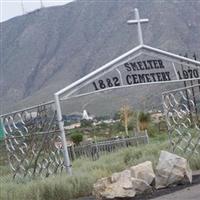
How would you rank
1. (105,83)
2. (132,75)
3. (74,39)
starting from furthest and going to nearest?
(74,39), (132,75), (105,83)

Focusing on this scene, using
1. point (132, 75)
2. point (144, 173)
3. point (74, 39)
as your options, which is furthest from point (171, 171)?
point (74, 39)

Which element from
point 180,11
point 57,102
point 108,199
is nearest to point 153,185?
point 108,199

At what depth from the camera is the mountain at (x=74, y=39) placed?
93.5 metres

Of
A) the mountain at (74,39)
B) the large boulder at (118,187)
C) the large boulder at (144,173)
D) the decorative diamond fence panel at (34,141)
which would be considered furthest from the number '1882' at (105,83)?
the mountain at (74,39)

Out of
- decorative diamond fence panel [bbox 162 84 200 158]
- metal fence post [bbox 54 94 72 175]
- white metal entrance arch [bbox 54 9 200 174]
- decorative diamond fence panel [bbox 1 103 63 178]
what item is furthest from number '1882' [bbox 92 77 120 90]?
decorative diamond fence panel [bbox 162 84 200 158]

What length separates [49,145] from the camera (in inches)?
649

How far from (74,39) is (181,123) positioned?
98.5m

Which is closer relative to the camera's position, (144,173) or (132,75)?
(144,173)

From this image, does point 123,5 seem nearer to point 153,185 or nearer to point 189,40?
point 189,40

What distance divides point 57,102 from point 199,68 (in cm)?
525

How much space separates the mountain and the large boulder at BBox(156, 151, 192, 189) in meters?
71.0

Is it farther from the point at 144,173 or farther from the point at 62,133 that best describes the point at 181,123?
the point at 144,173

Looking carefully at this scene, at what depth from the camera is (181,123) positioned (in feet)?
57.9

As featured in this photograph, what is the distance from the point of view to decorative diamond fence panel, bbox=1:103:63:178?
16.3 metres
